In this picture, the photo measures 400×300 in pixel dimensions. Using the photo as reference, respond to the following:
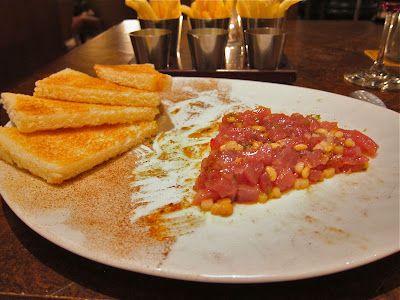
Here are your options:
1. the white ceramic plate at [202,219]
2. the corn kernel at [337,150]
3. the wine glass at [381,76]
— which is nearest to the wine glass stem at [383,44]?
the wine glass at [381,76]

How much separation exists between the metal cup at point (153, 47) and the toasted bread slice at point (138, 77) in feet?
2.01

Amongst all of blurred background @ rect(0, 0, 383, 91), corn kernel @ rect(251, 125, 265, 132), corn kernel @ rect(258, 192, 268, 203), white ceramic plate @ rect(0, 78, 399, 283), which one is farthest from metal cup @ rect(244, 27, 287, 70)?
blurred background @ rect(0, 0, 383, 91)

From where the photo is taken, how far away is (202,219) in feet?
4.86

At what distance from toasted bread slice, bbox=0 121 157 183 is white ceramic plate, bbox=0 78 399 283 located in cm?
6

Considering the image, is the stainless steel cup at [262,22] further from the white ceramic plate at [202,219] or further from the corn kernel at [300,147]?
the corn kernel at [300,147]

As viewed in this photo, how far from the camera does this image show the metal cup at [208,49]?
310 cm

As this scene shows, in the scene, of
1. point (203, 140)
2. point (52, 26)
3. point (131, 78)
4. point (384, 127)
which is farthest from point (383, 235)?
point (52, 26)

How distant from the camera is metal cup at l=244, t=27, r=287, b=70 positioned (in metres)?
3.03

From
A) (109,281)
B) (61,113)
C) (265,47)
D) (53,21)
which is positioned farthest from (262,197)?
(53,21)

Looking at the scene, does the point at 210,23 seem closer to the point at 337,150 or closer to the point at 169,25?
the point at 169,25

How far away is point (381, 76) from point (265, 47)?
1.27 meters

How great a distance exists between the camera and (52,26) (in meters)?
7.67

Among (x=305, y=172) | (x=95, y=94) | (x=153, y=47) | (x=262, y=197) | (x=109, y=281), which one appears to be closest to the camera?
(x=109, y=281)

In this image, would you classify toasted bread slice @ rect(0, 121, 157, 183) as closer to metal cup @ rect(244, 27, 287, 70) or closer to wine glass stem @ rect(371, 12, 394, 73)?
metal cup @ rect(244, 27, 287, 70)
